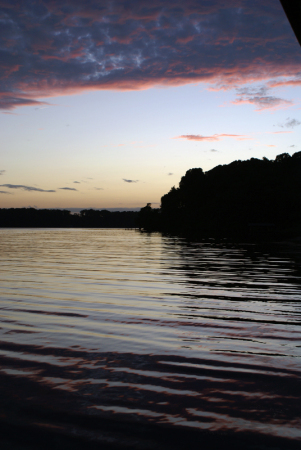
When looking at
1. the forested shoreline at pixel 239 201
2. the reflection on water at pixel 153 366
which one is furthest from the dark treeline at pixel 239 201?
the reflection on water at pixel 153 366

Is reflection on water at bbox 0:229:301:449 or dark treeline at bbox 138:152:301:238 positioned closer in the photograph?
reflection on water at bbox 0:229:301:449

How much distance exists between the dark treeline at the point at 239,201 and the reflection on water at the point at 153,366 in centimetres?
7841

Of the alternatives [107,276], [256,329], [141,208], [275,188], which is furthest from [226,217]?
[256,329]

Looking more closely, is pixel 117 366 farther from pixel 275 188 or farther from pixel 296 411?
pixel 275 188

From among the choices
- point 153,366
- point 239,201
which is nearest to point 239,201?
point 239,201

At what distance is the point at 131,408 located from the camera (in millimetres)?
4355

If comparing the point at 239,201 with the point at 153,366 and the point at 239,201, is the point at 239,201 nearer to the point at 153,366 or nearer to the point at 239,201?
the point at 239,201

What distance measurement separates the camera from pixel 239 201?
112750 millimetres

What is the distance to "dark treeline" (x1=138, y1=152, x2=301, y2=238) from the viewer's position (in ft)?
359

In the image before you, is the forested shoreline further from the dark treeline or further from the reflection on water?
the reflection on water

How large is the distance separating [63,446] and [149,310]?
6377 millimetres

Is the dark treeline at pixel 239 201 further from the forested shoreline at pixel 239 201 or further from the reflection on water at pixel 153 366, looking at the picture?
the reflection on water at pixel 153 366

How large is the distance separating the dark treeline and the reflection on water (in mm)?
78414

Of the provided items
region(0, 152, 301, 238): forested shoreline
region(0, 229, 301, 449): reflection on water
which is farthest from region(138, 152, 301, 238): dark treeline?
region(0, 229, 301, 449): reflection on water
